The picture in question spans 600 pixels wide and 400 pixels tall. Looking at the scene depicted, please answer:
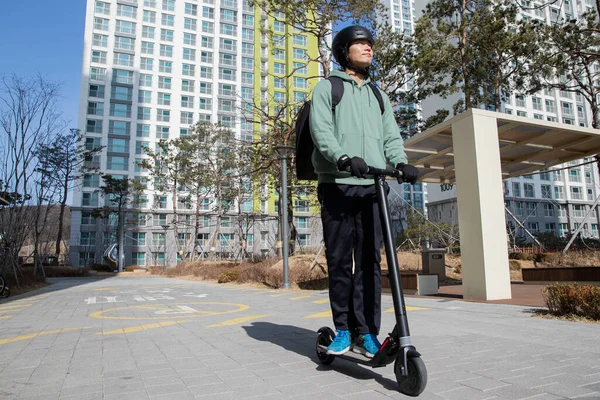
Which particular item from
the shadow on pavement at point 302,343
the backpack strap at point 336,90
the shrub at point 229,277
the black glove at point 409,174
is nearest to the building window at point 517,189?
the shrub at point 229,277

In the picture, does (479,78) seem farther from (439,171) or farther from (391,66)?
(439,171)

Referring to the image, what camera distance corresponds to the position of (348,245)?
2475 millimetres

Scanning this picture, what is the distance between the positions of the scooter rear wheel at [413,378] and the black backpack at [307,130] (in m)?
1.37

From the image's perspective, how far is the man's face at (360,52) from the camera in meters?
2.60

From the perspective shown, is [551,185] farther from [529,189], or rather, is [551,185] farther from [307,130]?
[307,130]

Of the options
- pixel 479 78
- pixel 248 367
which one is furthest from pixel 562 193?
pixel 248 367

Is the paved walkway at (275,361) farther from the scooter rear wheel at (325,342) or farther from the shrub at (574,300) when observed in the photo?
the shrub at (574,300)

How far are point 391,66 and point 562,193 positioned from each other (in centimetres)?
4776

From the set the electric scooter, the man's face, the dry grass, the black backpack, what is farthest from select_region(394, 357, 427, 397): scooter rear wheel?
the dry grass

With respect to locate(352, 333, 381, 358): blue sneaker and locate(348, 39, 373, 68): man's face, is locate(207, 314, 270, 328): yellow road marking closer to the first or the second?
locate(352, 333, 381, 358): blue sneaker

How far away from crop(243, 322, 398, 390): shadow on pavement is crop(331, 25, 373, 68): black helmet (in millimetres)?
1906

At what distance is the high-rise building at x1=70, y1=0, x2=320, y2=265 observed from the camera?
1964 inches

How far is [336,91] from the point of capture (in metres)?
2.56

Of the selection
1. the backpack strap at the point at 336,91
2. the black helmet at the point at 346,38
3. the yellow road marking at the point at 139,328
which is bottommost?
the yellow road marking at the point at 139,328
